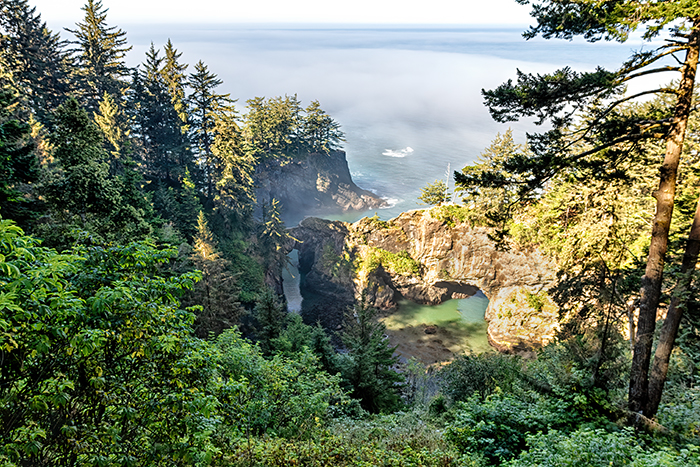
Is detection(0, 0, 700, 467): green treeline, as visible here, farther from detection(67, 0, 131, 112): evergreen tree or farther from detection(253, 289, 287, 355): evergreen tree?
detection(67, 0, 131, 112): evergreen tree

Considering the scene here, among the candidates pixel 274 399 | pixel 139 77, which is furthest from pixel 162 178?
pixel 274 399

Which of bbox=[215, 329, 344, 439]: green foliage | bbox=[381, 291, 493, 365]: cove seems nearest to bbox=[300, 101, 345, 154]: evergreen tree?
bbox=[381, 291, 493, 365]: cove

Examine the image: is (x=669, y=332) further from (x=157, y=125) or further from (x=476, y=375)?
(x=157, y=125)

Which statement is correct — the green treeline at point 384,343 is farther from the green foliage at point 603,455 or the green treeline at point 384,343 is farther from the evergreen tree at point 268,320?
the evergreen tree at point 268,320

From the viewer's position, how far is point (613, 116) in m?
8.18

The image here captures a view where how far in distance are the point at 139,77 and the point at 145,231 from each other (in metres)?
30.0

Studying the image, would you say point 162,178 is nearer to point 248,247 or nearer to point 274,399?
point 248,247

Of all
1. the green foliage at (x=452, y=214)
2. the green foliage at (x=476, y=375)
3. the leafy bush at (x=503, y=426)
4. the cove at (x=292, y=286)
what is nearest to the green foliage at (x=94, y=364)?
the leafy bush at (x=503, y=426)

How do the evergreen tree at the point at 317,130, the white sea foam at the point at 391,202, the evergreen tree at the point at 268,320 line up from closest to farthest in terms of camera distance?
the evergreen tree at the point at 268,320
the evergreen tree at the point at 317,130
the white sea foam at the point at 391,202

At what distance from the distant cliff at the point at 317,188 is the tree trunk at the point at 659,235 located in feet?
183

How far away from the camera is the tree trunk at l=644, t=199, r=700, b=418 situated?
7676 mm

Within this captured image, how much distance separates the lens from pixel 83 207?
1349 cm

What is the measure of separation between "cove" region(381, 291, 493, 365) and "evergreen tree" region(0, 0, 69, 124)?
37257mm

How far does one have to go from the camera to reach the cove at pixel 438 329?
34.6 meters
